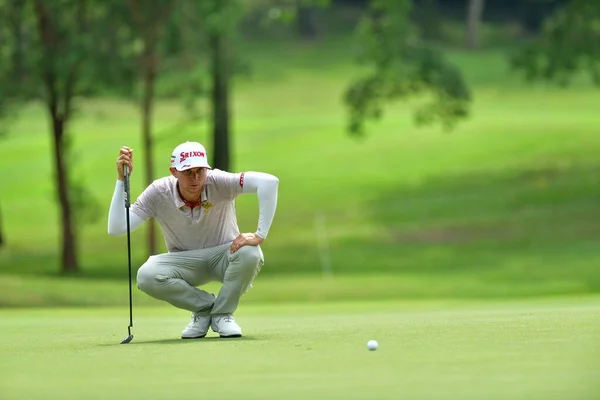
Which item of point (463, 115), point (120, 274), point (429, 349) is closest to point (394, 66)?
point (463, 115)

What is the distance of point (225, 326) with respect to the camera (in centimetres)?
964

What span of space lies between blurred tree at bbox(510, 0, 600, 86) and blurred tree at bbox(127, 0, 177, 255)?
8.80m

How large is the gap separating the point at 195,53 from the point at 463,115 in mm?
7850

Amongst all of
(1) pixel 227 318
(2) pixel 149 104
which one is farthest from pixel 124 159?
(2) pixel 149 104

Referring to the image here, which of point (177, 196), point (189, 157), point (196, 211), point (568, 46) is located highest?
point (568, 46)

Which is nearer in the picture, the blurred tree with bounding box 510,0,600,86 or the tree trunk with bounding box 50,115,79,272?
the tree trunk with bounding box 50,115,79,272

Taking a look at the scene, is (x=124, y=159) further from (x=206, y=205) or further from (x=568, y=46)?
(x=568, y=46)

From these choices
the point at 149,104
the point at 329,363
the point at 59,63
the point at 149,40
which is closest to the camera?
the point at 329,363

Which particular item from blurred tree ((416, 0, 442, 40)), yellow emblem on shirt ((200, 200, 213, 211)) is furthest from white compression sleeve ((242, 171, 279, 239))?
blurred tree ((416, 0, 442, 40))

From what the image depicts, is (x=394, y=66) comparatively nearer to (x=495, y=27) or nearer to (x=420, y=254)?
(x=420, y=254)

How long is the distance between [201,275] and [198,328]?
0.39m

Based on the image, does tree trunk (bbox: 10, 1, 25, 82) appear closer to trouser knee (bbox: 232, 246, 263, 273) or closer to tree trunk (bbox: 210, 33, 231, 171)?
tree trunk (bbox: 210, 33, 231, 171)

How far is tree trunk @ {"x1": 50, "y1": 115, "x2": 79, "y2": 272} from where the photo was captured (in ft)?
90.9

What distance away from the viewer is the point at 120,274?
27250mm
